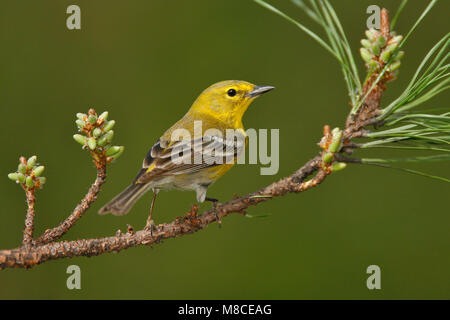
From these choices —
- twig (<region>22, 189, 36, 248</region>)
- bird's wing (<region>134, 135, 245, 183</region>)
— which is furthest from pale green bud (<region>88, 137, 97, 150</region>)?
bird's wing (<region>134, 135, 245, 183</region>)

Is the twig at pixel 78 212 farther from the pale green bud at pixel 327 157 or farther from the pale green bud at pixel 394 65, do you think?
the pale green bud at pixel 394 65

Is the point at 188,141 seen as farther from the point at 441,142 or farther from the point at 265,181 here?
the point at 441,142

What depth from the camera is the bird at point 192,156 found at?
8.69 feet

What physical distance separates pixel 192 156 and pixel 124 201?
2.07 feet

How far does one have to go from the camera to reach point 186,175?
2830 mm

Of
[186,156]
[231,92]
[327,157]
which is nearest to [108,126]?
[327,157]

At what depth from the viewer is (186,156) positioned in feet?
9.40

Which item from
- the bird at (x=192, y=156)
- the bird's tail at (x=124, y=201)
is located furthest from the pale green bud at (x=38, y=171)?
the bird at (x=192, y=156)

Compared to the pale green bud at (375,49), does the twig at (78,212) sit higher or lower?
lower

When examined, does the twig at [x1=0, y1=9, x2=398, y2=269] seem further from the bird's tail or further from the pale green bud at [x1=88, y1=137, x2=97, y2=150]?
the bird's tail

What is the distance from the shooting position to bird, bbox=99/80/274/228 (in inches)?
104

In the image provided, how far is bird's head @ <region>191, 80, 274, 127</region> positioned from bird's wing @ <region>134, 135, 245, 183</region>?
48cm

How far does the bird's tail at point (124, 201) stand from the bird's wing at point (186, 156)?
0.15ft

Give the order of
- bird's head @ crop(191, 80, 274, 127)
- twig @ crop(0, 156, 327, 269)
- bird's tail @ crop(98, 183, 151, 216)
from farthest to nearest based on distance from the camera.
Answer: bird's head @ crop(191, 80, 274, 127) < bird's tail @ crop(98, 183, 151, 216) < twig @ crop(0, 156, 327, 269)
